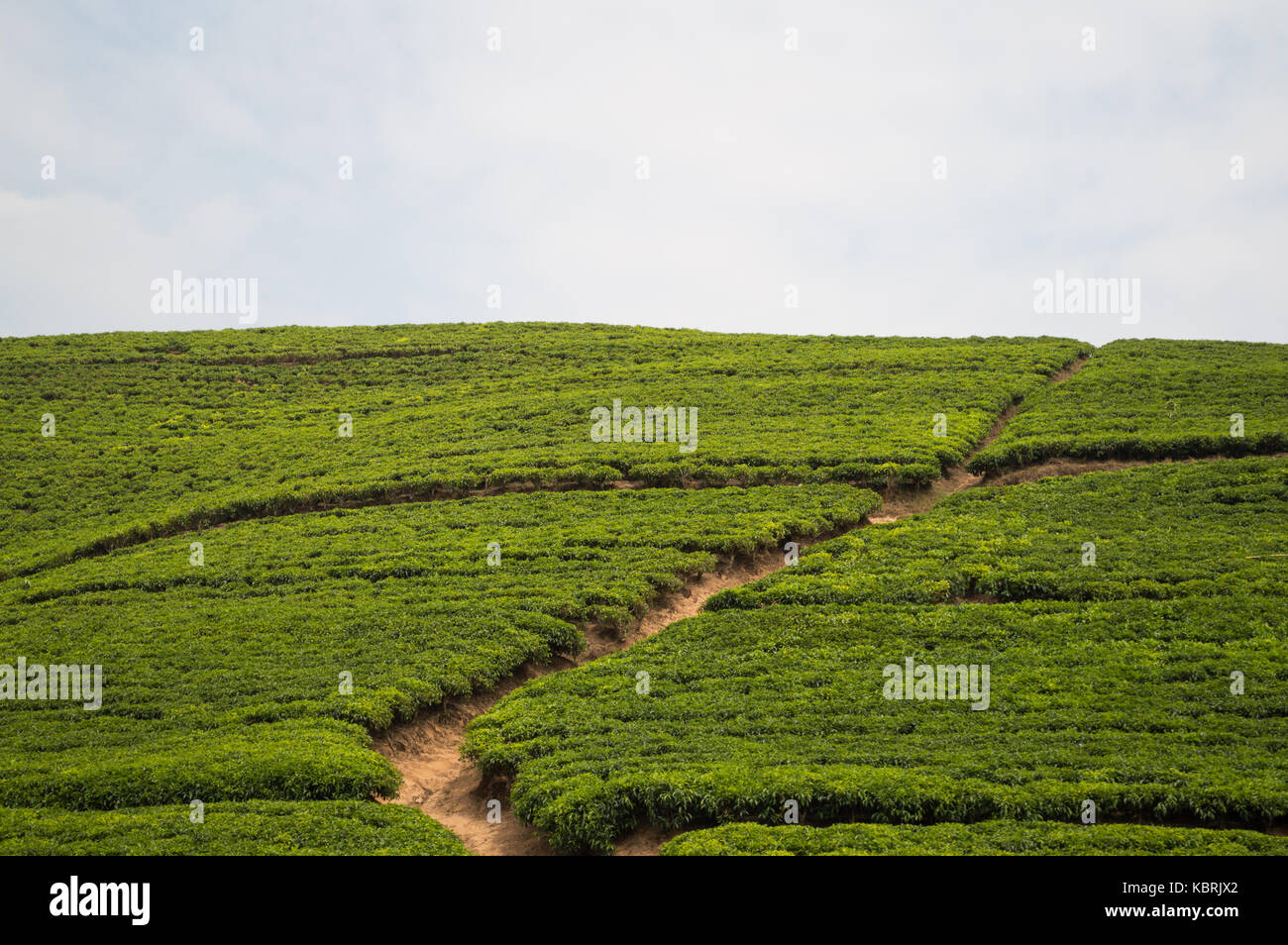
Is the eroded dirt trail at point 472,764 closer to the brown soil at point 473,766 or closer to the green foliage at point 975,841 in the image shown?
the brown soil at point 473,766

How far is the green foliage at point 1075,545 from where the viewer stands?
3061 centimetres

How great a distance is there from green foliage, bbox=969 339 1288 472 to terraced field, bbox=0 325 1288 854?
0.96 feet

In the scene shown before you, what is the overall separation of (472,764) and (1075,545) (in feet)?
80.0

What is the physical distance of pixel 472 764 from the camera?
26109 mm

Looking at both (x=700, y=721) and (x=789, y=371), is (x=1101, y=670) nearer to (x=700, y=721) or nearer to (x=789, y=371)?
(x=700, y=721)

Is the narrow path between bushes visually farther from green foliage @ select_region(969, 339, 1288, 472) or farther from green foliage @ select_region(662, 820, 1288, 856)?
green foliage @ select_region(662, 820, 1288, 856)

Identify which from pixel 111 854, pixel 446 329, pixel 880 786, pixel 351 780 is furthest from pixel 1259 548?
pixel 446 329

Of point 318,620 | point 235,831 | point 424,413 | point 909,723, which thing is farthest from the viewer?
point 424,413

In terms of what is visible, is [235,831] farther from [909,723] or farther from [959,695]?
[959,695]

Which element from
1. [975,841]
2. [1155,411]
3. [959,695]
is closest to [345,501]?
[959,695]

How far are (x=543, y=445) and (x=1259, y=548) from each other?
3754 centimetres

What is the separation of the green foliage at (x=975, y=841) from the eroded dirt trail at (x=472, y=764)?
235 centimetres
